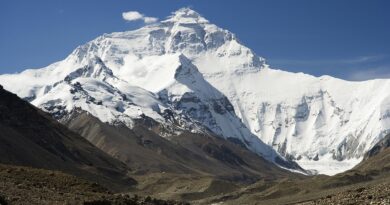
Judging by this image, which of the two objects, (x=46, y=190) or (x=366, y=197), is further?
(x=46, y=190)

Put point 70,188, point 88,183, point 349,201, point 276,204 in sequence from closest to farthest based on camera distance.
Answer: point 349,201 → point 70,188 → point 88,183 → point 276,204

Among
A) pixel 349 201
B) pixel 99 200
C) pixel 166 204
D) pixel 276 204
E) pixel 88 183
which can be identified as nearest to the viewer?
pixel 349 201

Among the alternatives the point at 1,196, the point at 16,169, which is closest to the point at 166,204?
the point at 16,169

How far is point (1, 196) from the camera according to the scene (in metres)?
59.4

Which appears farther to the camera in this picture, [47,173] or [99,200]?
[47,173]

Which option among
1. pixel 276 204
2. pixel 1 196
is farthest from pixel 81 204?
pixel 276 204

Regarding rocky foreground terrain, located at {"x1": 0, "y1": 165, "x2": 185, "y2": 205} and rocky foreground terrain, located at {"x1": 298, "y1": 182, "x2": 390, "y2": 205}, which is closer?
rocky foreground terrain, located at {"x1": 298, "y1": 182, "x2": 390, "y2": 205}

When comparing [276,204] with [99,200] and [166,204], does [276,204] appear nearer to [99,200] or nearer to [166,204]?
[166,204]

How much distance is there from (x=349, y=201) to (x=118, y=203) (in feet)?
70.2

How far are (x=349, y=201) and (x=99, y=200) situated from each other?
71.4ft

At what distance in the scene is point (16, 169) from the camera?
79.1m

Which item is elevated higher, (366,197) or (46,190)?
(46,190)

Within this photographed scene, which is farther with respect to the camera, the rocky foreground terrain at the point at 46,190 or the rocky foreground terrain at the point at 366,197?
the rocky foreground terrain at the point at 46,190

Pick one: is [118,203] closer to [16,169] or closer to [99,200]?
[99,200]
